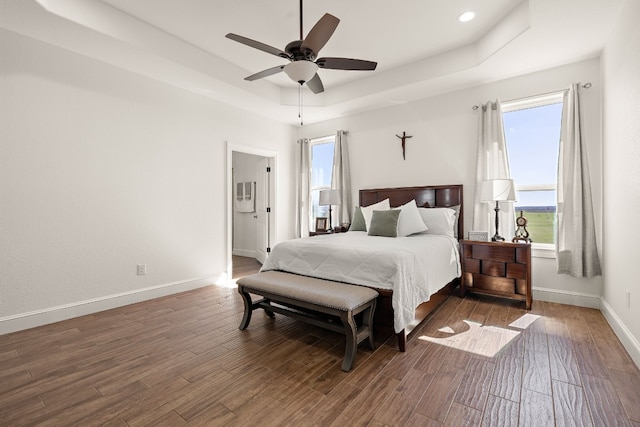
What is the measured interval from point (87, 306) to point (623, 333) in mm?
5025

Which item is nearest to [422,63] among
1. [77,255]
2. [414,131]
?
[414,131]

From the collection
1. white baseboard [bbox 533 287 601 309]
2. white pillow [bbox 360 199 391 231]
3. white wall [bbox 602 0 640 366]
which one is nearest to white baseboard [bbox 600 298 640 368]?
white wall [bbox 602 0 640 366]

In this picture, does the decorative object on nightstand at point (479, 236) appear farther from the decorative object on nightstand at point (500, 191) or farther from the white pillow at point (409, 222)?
the white pillow at point (409, 222)

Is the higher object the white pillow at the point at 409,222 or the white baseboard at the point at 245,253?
the white pillow at the point at 409,222

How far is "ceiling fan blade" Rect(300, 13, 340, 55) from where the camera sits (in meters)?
2.15

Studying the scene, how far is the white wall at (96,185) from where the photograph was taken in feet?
9.42

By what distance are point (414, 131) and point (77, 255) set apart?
181 inches

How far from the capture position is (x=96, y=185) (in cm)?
337

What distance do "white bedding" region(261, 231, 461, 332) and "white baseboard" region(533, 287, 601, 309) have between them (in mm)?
1220

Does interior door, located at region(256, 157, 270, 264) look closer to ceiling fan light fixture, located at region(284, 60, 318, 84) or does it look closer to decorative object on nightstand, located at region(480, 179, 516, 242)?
ceiling fan light fixture, located at region(284, 60, 318, 84)

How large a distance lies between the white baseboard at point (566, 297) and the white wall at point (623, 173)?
255 millimetres

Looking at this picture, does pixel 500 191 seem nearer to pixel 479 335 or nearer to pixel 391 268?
pixel 479 335

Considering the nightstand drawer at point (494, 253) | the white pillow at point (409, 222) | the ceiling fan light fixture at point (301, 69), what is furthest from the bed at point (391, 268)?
the ceiling fan light fixture at point (301, 69)

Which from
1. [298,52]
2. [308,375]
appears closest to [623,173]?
[298,52]
